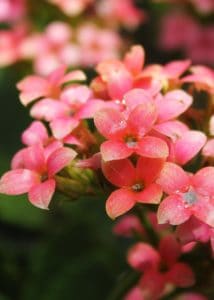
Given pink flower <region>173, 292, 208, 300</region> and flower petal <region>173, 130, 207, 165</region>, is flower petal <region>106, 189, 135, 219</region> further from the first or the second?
pink flower <region>173, 292, 208, 300</region>

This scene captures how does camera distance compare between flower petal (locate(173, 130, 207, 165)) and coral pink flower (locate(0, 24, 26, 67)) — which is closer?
flower petal (locate(173, 130, 207, 165))

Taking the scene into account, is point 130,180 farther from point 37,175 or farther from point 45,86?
point 45,86

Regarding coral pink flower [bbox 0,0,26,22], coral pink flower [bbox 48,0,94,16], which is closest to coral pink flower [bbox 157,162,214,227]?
coral pink flower [bbox 48,0,94,16]

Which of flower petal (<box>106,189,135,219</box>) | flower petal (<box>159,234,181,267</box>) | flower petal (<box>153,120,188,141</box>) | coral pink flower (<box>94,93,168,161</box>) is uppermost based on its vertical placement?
coral pink flower (<box>94,93,168,161</box>)

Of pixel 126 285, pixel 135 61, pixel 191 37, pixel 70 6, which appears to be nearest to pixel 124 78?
pixel 135 61

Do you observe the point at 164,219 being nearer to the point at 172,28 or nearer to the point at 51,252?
the point at 51,252

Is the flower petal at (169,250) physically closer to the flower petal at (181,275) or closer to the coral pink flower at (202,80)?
the flower petal at (181,275)
